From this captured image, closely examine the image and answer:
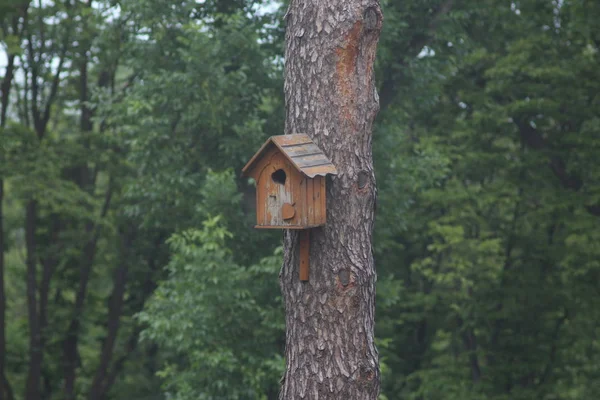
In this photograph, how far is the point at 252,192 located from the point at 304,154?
6.08m

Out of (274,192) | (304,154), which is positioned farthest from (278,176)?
(304,154)

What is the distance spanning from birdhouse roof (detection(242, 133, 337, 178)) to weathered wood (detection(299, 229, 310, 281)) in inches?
14.8

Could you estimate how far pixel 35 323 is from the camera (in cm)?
1377

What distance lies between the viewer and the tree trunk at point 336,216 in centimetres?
428

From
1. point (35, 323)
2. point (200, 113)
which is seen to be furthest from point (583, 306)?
point (35, 323)

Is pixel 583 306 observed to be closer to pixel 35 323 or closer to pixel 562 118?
pixel 562 118

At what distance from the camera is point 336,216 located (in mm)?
4297

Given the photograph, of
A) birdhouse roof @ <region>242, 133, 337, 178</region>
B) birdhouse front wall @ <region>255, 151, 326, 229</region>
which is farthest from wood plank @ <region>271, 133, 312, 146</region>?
birdhouse front wall @ <region>255, 151, 326, 229</region>

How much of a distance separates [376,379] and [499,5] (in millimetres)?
8703

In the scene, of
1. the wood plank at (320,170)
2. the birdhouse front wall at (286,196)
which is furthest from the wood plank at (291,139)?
the wood plank at (320,170)

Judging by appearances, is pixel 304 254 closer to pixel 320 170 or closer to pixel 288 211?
pixel 288 211

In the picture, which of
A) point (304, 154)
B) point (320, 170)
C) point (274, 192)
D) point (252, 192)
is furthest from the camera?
point (252, 192)

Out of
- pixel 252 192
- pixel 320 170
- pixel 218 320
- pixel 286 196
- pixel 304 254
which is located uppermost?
pixel 252 192

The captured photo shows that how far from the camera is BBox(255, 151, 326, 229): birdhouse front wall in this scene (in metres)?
4.21
